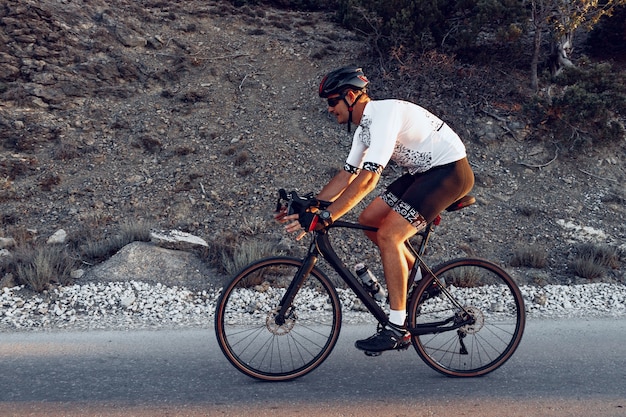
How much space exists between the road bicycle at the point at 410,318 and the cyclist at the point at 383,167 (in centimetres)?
13

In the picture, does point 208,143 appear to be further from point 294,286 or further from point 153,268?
point 294,286

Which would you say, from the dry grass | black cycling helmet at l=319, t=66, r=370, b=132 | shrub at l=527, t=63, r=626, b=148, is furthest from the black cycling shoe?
shrub at l=527, t=63, r=626, b=148

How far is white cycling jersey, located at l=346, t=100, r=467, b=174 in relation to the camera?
3900mm

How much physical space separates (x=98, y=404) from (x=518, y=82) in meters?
13.3

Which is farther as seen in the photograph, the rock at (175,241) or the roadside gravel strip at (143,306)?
the rock at (175,241)

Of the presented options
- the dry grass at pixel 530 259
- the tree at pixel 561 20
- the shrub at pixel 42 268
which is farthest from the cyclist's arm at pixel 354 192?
the tree at pixel 561 20

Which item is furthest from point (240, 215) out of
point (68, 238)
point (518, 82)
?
Result: point (518, 82)

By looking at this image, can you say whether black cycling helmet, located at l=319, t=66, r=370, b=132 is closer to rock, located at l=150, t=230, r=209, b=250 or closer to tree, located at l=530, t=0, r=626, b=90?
rock, located at l=150, t=230, r=209, b=250

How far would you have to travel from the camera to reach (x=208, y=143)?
12922 mm

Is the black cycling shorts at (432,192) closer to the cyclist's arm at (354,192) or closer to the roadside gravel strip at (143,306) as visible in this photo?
the cyclist's arm at (354,192)

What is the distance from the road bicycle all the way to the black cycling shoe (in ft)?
0.26

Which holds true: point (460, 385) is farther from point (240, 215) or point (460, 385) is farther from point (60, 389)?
point (240, 215)

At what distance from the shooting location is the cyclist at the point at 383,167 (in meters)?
3.92

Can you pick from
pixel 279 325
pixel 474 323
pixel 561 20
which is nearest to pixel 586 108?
pixel 561 20
